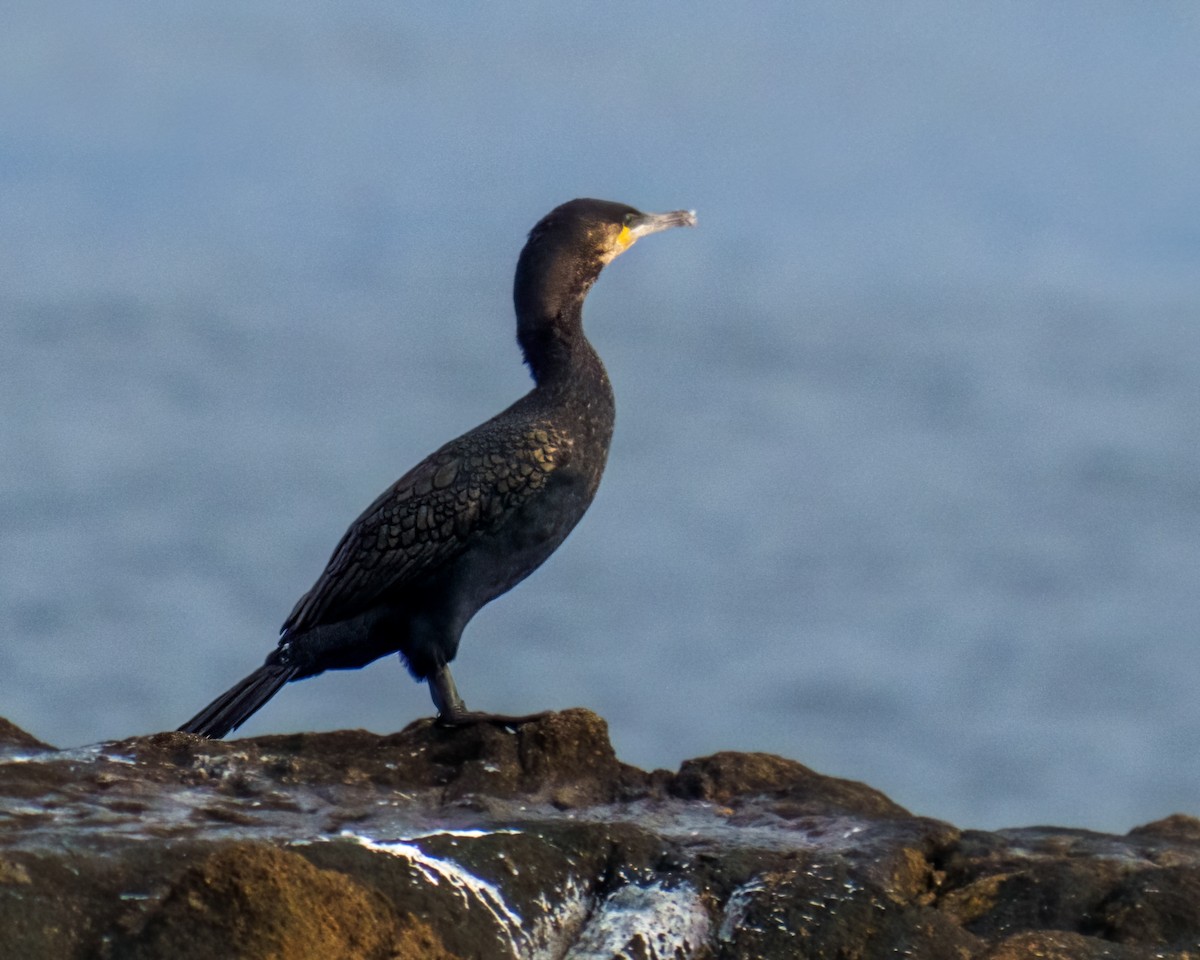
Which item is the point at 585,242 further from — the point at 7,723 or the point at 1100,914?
the point at 1100,914

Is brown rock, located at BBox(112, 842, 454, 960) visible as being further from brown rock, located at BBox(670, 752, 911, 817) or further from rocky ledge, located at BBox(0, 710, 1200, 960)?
brown rock, located at BBox(670, 752, 911, 817)

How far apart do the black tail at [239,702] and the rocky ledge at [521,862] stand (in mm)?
803

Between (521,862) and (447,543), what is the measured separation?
2.29m

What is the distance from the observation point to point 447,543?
8.05 meters

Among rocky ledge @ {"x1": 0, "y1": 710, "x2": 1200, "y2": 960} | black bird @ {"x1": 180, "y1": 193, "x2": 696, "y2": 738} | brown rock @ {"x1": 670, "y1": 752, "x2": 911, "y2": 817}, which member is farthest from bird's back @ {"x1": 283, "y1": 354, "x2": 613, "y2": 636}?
brown rock @ {"x1": 670, "y1": 752, "x2": 911, "y2": 817}

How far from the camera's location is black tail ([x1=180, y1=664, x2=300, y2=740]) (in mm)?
8047

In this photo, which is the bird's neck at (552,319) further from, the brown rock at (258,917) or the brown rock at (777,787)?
the brown rock at (258,917)

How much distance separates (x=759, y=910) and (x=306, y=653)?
3084 millimetres

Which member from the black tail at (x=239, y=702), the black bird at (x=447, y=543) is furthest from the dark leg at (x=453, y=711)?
the black tail at (x=239, y=702)

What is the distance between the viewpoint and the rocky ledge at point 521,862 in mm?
5188

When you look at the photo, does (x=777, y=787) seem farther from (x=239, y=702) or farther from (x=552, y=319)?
(x=552, y=319)

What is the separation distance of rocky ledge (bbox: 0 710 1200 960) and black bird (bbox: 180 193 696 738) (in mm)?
862

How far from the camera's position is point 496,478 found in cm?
808

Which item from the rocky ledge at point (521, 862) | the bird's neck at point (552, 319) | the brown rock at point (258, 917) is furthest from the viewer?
the bird's neck at point (552, 319)
